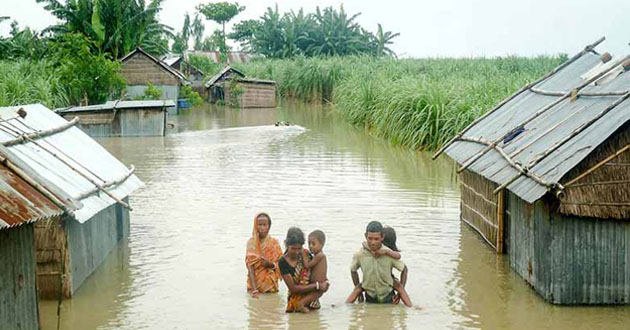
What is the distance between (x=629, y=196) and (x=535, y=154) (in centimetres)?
109

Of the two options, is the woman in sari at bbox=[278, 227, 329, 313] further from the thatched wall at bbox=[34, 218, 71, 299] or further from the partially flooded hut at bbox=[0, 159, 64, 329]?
the partially flooded hut at bbox=[0, 159, 64, 329]

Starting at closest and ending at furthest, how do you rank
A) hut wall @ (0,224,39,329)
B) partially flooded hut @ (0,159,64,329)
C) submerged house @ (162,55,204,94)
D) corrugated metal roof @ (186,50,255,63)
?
partially flooded hut @ (0,159,64,329)
hut wall @ (0,224,39,329)
submerged house @ (162,55,204,94)
corrugated metal roof @ (186,50,255,63)

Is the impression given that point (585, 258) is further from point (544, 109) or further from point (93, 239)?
point (93, 239)

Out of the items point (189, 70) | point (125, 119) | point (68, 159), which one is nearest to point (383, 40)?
point (189, 70)

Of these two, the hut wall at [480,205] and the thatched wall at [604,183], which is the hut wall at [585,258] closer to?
the thatched wall at [604,183]

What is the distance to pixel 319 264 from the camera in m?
7.54

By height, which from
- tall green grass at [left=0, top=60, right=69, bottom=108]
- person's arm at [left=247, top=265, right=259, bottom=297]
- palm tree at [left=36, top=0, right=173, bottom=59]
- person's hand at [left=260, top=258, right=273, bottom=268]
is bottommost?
person's arm at [left=247, top=265, right=259, bottom=297]

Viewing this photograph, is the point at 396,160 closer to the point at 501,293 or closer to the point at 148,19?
the point at 501,293

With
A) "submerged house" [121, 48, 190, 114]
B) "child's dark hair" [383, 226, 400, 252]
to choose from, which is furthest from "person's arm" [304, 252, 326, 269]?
"submerged house" [121, 48, 190, 114]

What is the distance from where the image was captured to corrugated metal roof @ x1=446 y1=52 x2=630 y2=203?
294 inches

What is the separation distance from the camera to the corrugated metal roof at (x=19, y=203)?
17.8ft

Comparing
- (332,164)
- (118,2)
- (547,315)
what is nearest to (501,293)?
(547,315)

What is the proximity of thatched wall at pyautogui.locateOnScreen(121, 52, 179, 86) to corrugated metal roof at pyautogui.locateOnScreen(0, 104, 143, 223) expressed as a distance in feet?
77.6

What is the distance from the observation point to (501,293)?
27.8 feet
